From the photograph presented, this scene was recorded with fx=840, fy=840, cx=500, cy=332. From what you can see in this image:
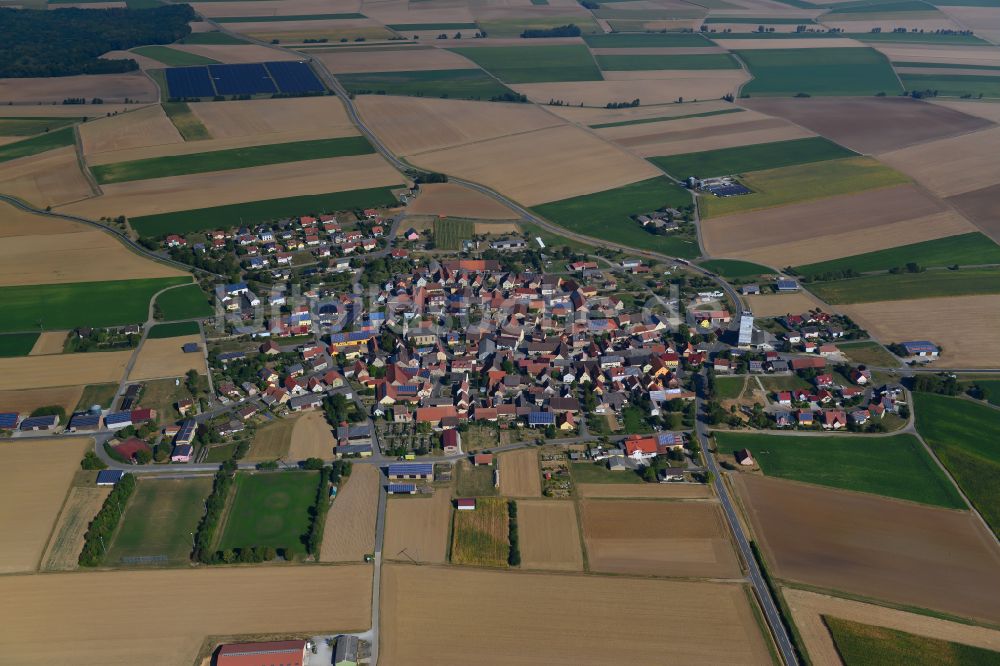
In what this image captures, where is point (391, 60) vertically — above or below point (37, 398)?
above

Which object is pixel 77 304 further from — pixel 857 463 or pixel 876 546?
pixel 876 546

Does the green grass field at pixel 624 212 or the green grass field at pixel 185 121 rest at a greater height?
the green grass field at pixel 185 121

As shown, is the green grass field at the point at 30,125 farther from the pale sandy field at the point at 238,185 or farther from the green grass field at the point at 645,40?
the green grass field at the point at 645,40

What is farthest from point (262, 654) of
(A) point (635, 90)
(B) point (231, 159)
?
(A) point (635, 90)

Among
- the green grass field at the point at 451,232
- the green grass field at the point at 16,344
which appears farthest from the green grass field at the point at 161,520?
the green grass field at the point at 451,232

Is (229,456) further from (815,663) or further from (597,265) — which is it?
(597,265)

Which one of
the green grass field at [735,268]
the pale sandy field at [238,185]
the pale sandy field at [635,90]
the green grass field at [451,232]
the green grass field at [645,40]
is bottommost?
the green grass field at [735,268]

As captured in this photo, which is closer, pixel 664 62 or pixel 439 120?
pixel 439 120
